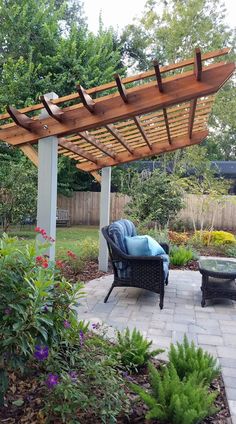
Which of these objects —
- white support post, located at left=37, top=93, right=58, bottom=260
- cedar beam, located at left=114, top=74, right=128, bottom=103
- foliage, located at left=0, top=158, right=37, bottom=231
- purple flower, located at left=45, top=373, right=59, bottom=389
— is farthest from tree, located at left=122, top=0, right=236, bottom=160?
purple flower, located at left=45, top=373, right=59, bottom=389

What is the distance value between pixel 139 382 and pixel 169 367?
301 millimetres

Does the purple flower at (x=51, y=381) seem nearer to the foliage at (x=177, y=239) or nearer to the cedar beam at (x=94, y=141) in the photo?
the cedar beam at (x=94, y=141)

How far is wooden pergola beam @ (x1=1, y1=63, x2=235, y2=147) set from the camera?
2.84 m

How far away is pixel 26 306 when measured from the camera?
1627 millimetres

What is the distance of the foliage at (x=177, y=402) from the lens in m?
1.68

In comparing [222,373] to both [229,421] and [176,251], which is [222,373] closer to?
[229,421]

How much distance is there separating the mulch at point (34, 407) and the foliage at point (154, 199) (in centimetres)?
619

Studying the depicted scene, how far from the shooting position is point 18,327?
1535mm

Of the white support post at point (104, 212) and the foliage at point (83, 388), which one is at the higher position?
the white support post at point (104, 212)

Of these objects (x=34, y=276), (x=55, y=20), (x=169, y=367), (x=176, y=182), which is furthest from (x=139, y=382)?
(x=55, y=20)

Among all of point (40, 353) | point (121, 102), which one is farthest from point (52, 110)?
point (40, 353)

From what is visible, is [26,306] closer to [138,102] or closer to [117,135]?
[138,102]

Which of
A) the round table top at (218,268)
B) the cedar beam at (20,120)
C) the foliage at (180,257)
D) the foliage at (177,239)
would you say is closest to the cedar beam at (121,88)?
the cedar beam at (20,120)

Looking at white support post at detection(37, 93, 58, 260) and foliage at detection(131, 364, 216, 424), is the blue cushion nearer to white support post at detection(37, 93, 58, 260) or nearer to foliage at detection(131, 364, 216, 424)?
white support post at detection(37, 93, 58, 260)
